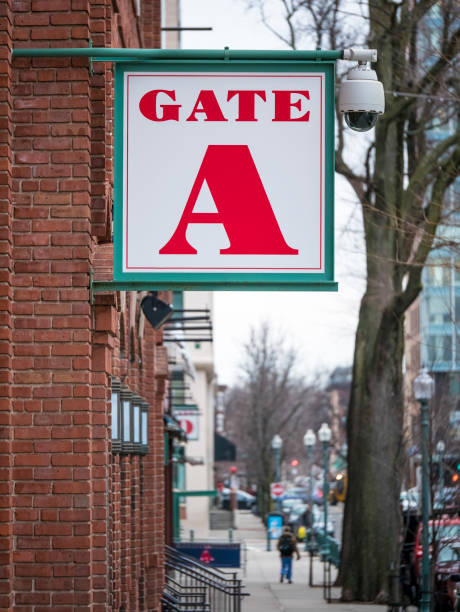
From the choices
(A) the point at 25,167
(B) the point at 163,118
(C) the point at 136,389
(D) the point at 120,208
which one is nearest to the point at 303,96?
(B) the point at 163,118

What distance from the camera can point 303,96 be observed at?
7316 mm

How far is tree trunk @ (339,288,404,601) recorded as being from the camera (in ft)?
80.2

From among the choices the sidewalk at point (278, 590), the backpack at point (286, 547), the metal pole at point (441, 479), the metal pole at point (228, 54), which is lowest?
the sidewalk at point (278, 590)

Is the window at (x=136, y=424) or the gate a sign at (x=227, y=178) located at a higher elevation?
the gate a sign at (x=227, y=178)

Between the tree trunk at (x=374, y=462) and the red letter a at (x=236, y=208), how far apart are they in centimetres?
1731

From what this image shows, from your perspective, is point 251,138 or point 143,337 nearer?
point 251,138

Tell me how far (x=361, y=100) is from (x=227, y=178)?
37.5 inches

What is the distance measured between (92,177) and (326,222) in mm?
1736

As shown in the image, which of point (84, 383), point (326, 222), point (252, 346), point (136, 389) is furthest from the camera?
point (252, 346)

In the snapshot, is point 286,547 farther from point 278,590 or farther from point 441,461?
point 441,461

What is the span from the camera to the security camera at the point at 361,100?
24.1 ft

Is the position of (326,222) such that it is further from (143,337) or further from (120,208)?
(143,337)

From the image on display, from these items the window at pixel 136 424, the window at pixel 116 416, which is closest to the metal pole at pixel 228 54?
the window at pixel 116 416

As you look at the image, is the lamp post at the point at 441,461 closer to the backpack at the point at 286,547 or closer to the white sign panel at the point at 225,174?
the backpack at the point at 286,547
